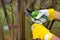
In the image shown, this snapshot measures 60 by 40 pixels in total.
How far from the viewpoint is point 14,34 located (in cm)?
114

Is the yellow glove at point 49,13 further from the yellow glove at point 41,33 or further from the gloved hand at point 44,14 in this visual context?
the yellow glove at point 41,33

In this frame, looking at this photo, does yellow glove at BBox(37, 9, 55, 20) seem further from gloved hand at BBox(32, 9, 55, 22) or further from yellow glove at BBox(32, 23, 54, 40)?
yellow glove at BBox(32, 23, 54, 40)

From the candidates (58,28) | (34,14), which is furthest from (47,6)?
(58,28)

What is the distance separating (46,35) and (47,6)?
0.40 meters

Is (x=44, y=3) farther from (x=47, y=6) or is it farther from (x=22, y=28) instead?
(x=22, y=28)

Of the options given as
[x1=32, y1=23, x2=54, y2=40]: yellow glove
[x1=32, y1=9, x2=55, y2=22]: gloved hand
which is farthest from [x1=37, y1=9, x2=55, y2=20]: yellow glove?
[x1=32, y1=23, x2=54, y2=40]: yellow glove

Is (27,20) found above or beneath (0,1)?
beneath

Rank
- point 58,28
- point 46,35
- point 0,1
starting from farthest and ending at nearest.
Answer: point 58,28, point 0,1, point 46,35

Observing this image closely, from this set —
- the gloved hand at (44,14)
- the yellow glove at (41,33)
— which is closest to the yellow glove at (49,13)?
the gloved hand at (44,14)

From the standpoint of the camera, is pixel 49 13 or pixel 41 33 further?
pixel 49 13

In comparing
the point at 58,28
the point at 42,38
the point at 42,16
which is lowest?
the point at 58,28

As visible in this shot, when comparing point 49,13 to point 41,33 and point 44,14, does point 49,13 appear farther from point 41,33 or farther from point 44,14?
point 41,33

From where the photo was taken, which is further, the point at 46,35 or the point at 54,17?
the point at 54,17

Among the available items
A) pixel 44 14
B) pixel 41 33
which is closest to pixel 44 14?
pixel 44 14
